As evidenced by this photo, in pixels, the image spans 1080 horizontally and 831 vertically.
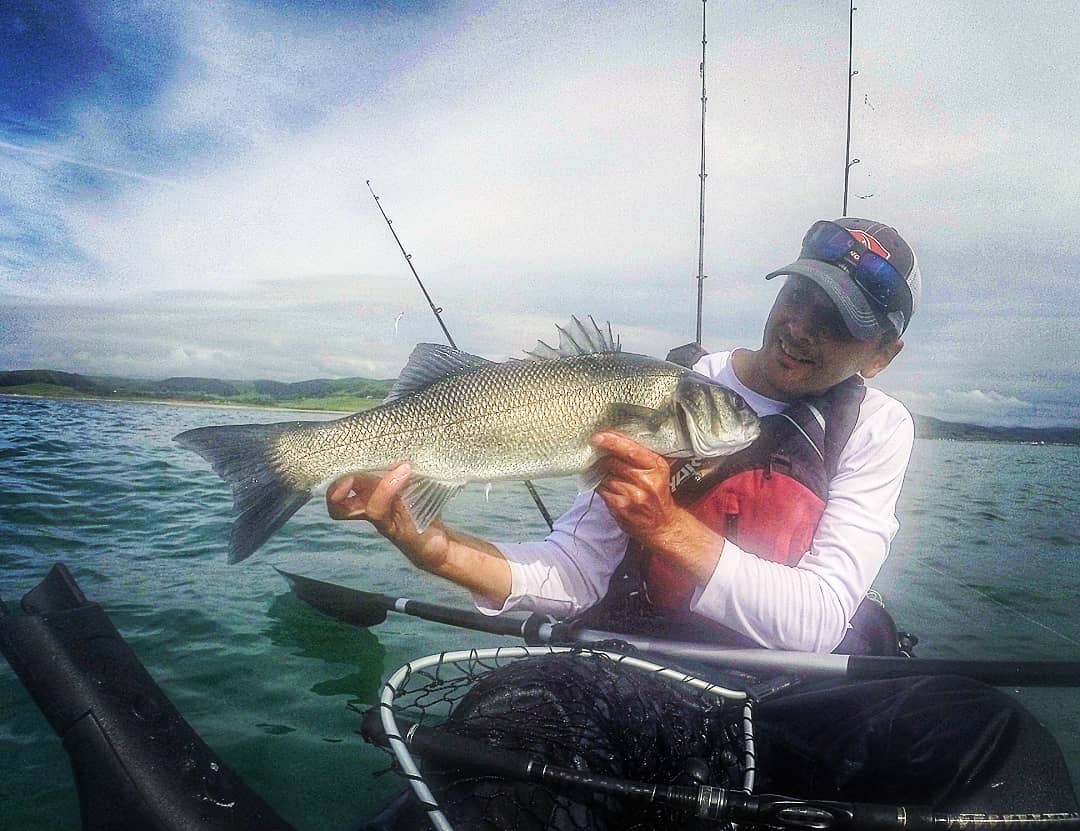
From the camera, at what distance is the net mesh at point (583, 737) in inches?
79.8

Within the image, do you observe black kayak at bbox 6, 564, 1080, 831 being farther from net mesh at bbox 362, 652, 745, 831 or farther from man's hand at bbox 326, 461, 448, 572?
man's hand at bbox 326, 461, 448, 572

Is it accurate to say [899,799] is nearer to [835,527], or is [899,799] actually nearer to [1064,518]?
[835,527]

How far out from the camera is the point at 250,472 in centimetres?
283

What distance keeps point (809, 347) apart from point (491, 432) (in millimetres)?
1519

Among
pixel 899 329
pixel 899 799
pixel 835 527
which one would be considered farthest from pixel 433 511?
pixel 899 329

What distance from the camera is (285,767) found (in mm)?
3594

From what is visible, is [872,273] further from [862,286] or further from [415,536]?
[415,536]

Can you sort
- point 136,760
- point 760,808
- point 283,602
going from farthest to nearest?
point 283,602, point 136,760, point 760,808

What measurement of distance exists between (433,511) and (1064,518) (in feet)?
51.7

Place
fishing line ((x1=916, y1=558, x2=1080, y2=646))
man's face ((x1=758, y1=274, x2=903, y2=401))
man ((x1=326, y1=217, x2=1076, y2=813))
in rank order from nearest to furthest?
man ((x1=326, y1=217, x2=1076, y2=813)) → man's face ((x1=758, y1=274, x2=903, y2=401)) → fishing line ((x1=916, y1=558, x2=1080, y2=646))

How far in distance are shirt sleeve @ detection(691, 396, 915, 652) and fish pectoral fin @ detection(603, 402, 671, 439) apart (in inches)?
22.1

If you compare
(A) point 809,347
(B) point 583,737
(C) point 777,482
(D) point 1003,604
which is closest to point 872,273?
(A) point 809,347

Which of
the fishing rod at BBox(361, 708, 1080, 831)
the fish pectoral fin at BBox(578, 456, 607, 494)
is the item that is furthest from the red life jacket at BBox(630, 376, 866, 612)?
the fishing rod at BBox(361, 708, 1080, 831)

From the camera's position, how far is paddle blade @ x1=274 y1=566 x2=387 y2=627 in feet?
15.5
